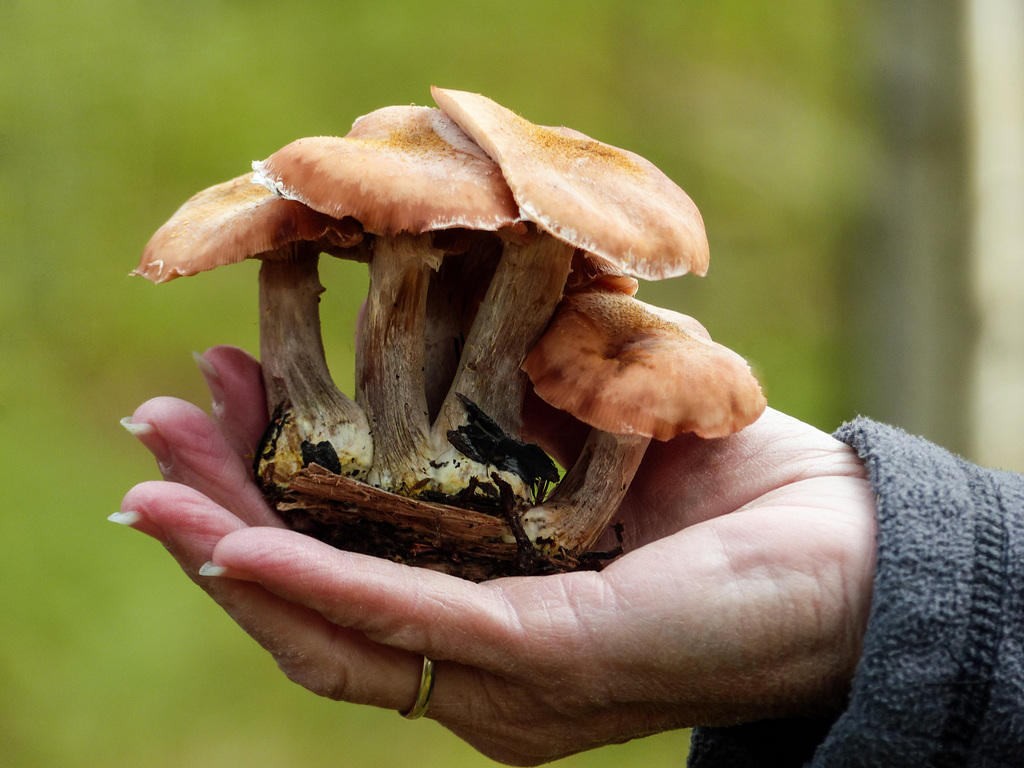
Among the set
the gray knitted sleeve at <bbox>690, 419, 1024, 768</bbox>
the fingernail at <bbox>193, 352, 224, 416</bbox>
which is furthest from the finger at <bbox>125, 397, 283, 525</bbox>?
the gray knitted sleeve at <bbox>690, 419, 1024, 768</bbox>

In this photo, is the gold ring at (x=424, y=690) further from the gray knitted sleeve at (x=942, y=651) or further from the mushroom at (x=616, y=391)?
the gray knitted sleeve at (x=942, y=651)

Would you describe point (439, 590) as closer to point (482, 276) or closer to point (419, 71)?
point (482, 276)

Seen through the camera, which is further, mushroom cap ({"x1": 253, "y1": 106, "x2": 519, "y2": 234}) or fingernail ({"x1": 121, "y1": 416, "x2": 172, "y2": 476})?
fingernail ({"x1": 121, "y1": 416, "x2": 172, "y2": 476})

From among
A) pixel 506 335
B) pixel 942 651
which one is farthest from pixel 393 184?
pixel 942 651

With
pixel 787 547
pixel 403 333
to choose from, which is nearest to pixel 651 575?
pixel 787 547

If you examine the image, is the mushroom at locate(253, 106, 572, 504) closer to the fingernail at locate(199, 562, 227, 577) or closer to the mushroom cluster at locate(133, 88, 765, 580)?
the mushroom cluster at locate(133, 88, 765, 580)

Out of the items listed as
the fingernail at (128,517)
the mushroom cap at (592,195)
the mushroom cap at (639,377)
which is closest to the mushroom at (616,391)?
the mushroom cap at (639,377)

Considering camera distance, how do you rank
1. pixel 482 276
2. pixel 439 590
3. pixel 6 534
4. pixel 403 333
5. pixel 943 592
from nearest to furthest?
pixel 943 592
pixel 439 590
pixel 403 333
pixel 482 276
pixel 6 534
